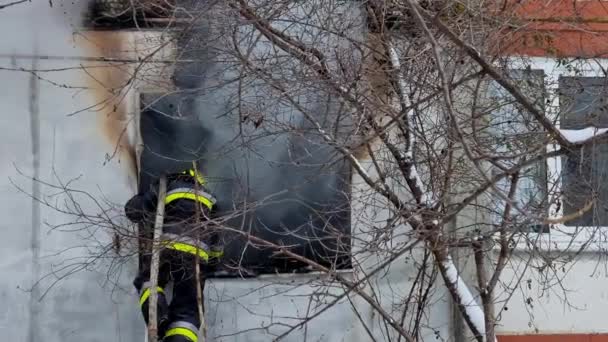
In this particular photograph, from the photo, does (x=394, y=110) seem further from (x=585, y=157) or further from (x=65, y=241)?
(x=65, y=241)

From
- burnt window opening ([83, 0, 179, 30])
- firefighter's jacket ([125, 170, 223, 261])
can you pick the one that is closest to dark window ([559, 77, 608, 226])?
firefighter's jacket ([125, 170, 223, 261])

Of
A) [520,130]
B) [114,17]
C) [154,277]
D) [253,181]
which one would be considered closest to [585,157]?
[520,130]

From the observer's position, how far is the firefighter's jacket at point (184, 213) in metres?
5.27

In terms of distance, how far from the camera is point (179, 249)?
544cm

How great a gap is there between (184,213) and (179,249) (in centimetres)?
29

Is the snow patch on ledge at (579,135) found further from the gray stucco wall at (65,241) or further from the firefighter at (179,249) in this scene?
the gray stucco wall at (65,241)

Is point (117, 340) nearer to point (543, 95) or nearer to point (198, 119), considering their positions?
point (198, 119)

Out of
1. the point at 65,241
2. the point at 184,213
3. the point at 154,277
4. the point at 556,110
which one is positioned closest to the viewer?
the point at 154,277

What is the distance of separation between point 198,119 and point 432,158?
2153mm

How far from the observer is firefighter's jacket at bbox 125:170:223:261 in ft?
17.3

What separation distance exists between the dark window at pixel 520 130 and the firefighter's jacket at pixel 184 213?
6.24 feet

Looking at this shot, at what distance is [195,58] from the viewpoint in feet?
20.1

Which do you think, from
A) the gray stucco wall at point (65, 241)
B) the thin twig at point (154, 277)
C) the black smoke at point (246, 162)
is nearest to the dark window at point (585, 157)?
the gray stucco wall at point (65, 241)

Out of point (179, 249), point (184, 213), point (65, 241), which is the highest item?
point (65, 241)
